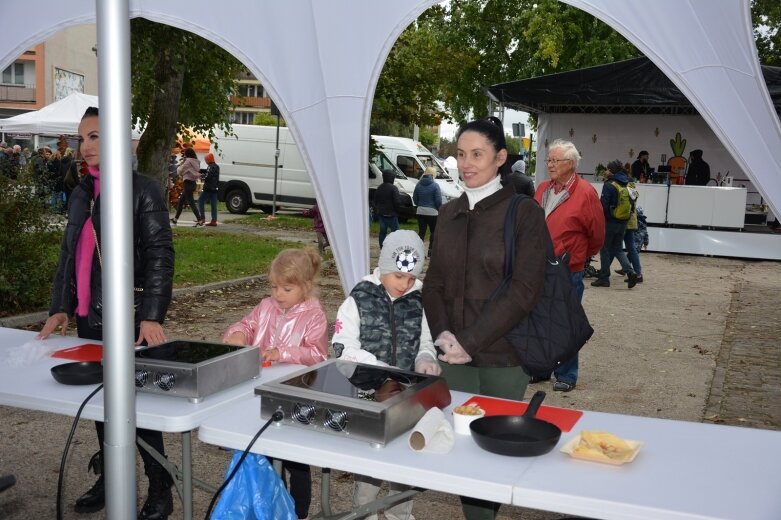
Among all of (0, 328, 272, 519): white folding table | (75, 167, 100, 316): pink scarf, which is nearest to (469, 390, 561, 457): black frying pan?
(0, 328, 272, 519): white folding table

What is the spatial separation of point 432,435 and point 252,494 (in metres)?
0.72

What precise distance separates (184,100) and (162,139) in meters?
1.01

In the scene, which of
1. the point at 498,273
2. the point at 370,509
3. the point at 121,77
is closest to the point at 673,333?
the point at 498,273

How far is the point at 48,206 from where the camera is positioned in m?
8.94

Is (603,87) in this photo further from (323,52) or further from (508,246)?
(508,246)

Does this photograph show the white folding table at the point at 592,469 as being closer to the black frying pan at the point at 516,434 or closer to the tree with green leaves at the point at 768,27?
the black frying pan at the point at 516,434

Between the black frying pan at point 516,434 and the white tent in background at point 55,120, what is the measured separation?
62.5 ft

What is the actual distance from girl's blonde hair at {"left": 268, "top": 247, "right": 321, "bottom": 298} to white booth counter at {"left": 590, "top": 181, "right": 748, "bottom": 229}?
49.2 ft

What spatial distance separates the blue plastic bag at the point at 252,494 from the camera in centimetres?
273

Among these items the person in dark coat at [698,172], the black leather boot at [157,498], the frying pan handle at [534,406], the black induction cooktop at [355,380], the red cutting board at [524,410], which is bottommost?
the black leather boot at [157,498]

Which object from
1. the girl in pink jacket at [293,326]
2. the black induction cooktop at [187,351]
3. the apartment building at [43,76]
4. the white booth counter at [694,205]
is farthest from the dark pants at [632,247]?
the apartment building at [43,76]

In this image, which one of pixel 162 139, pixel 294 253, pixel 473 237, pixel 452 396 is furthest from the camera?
pixel 162 139

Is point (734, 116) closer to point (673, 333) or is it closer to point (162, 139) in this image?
point (673, 333)

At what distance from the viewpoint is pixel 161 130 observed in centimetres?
1344
